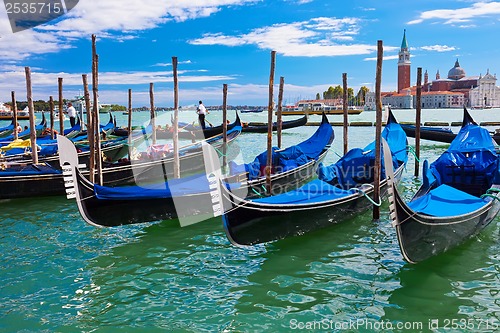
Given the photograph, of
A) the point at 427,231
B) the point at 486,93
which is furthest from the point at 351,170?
the point at 486,93

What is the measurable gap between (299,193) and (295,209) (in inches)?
12.0

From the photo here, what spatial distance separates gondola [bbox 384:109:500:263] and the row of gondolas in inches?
0.4

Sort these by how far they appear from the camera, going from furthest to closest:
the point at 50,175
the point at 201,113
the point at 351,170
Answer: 1. the point at 201,113
2. the point at 50,175
3. the point at 351,170

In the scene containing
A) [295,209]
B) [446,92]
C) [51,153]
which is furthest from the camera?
[446,92]

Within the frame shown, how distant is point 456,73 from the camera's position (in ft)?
280

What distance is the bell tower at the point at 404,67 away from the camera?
8269cm

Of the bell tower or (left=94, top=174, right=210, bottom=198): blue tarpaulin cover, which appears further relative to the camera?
the bell tower

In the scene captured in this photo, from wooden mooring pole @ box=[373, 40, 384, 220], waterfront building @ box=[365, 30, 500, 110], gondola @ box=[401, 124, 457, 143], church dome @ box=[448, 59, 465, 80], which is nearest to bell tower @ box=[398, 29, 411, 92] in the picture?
waterfront building @ box=[365, 30, 500, 110]

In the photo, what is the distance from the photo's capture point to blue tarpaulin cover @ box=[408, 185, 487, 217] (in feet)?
12.9

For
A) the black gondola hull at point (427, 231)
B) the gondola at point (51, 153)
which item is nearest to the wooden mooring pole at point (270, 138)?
the black gondola hull at point (427, 231)

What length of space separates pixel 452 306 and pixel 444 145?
12.2m

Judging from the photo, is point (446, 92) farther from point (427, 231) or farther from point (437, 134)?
point (427, 231)

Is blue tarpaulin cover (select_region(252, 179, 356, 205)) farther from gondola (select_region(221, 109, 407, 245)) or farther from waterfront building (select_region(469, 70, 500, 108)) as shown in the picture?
waterfront building (select_region(469, 70, 500, 108))

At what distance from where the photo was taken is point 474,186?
18.2 ft
